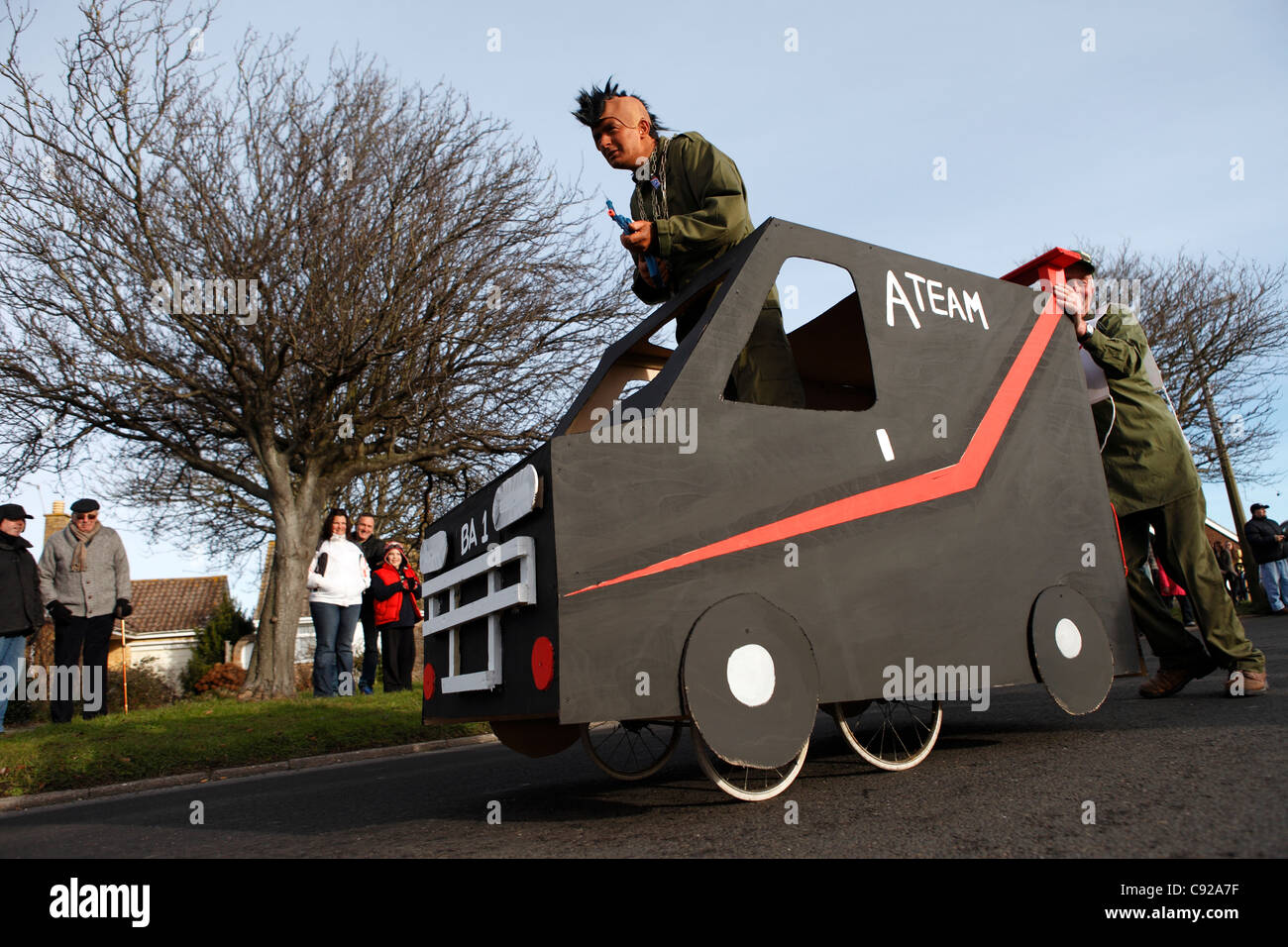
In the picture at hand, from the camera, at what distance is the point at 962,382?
3520mm

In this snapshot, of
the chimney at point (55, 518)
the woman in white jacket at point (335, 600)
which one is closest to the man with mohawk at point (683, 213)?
the woman in white jacket at point (335, 600)

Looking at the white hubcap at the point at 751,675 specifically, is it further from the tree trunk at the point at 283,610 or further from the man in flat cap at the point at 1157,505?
the tree trunk at the point at 283,610

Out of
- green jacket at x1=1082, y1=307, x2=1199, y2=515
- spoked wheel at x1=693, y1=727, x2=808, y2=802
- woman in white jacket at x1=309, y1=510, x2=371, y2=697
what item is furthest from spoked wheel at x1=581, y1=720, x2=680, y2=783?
woman in white jacket at x1=309, y1=510, x2=371, y2=697

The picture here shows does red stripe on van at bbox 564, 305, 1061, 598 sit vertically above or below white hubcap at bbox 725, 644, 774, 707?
above

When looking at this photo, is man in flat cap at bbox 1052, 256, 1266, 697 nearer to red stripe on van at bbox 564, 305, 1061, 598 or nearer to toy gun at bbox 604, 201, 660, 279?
red stripe on van at bbox 564, 305, 1061, 598

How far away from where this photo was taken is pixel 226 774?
224 inches

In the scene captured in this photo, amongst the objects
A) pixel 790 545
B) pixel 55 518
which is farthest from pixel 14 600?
pixel 55 518

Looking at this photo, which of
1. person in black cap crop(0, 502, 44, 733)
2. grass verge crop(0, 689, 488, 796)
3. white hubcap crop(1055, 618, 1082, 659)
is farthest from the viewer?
person in black cap crop(0, 502, 44, 733)

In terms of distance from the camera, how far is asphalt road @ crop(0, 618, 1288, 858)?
2256 mm

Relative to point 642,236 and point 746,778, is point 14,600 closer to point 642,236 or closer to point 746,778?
point 642,236

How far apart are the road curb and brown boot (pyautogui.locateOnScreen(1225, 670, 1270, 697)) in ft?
16.0

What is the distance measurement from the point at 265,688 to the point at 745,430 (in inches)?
468
